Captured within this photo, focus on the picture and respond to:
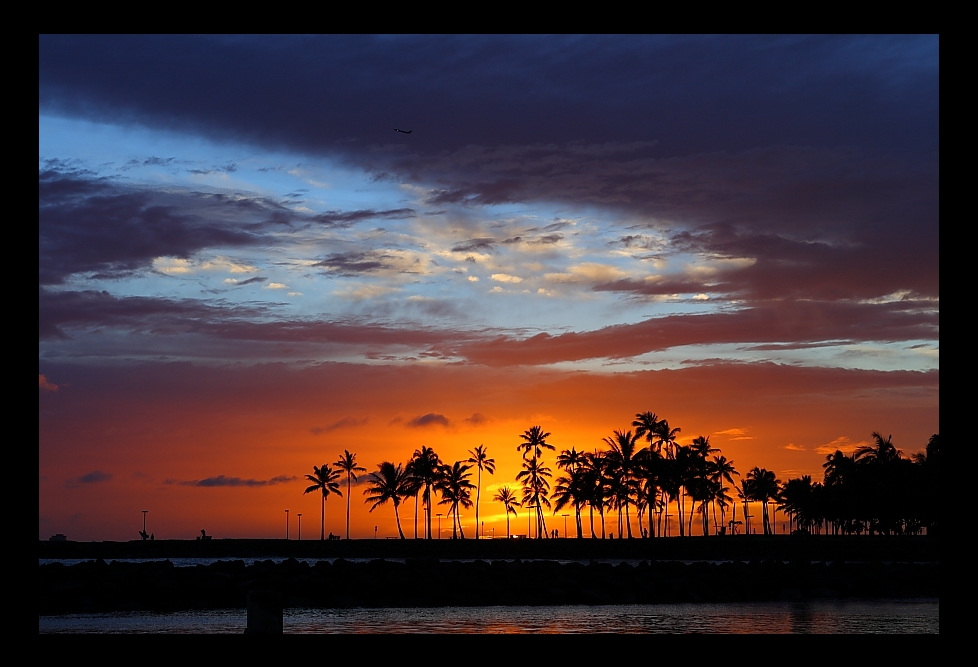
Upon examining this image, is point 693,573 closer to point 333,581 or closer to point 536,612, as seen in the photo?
point 536,612

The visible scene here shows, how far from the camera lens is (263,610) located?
24.3 ft

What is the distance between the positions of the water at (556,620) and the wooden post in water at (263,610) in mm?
15983

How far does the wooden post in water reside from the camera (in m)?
7.36

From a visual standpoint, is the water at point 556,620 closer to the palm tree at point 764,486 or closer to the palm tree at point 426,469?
the palm tree at point 426,469

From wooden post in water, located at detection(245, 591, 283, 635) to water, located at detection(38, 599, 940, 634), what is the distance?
16.0 m

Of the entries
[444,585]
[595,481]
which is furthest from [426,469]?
[444,585]

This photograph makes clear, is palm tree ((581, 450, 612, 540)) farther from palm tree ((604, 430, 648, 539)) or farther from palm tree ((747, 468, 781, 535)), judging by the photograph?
palm tree ((747, 468, 781, 535))

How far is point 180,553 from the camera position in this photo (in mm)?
116438

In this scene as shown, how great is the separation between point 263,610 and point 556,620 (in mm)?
20932

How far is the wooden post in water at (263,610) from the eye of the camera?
736 centimetres

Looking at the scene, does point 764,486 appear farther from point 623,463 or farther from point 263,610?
point 263,610
